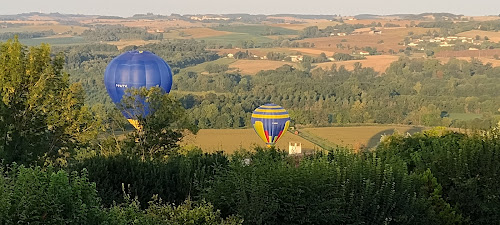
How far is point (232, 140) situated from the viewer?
240 ft

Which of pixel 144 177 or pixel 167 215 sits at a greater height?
pixel 167 215

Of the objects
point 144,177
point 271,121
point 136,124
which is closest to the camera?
point 144,177

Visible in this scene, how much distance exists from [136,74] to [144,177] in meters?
17.0

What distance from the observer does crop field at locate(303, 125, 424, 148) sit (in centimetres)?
7406

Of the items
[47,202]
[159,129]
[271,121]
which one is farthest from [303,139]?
[47,202]

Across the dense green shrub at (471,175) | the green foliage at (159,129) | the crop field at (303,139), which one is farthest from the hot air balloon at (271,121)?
the dense green shrub at (471,175)

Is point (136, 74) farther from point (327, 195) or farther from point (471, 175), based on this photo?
point (327, 195)

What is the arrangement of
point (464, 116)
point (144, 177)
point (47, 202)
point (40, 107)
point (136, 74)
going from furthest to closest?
point (464, 116), point (136, 74), point (40, 107), point (144, 177), point (47, 202)

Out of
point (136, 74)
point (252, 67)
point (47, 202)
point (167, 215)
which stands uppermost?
point (47, 202)

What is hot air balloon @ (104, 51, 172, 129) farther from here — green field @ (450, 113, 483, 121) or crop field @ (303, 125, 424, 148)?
green field @ (450, 113, 483, 121)

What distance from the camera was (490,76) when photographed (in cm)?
17750

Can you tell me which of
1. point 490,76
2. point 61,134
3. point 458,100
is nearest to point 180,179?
point 61,134

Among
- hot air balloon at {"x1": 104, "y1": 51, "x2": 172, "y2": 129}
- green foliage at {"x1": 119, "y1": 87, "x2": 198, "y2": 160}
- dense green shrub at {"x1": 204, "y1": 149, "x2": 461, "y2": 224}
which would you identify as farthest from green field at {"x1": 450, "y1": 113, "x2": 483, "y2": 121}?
dense green shrub at {"x1": 204, "y1": 149, "x2": 461, "y2": 224}

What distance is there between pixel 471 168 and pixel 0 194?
14532mm
